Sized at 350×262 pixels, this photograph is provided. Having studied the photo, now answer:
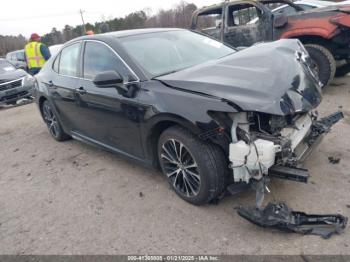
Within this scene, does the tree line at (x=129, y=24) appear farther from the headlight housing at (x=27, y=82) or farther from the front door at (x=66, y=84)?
the front door at (x=66, y=84)

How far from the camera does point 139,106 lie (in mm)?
A: 3289

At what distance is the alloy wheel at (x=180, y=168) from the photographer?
3091 mm

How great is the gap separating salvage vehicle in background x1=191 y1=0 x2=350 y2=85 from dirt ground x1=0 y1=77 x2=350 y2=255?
1830mm

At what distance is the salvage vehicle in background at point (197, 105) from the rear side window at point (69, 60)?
0.04 m

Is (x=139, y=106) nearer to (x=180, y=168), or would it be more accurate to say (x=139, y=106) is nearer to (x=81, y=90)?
(x=180, y=168)

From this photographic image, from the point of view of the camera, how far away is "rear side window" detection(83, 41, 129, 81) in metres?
3.56

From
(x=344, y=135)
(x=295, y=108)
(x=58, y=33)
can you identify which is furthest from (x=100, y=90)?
(x=58, y=33)

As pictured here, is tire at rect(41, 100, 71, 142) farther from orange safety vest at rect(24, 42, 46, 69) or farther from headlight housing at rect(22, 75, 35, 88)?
headlight housing at rect(22, 75, 35, 88)

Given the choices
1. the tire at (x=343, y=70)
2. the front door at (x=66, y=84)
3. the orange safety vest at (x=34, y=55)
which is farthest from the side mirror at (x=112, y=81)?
the orange safety vest at (x=34, y=55)

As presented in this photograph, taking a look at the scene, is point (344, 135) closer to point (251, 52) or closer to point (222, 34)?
point (251, 52)

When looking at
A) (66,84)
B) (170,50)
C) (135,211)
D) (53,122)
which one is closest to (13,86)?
(53,122)

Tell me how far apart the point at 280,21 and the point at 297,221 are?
4885 millimetres

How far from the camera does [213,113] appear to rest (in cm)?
273

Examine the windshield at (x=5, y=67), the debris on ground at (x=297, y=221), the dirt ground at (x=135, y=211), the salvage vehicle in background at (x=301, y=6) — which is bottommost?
the dirt ground at (x=135, y=211)
